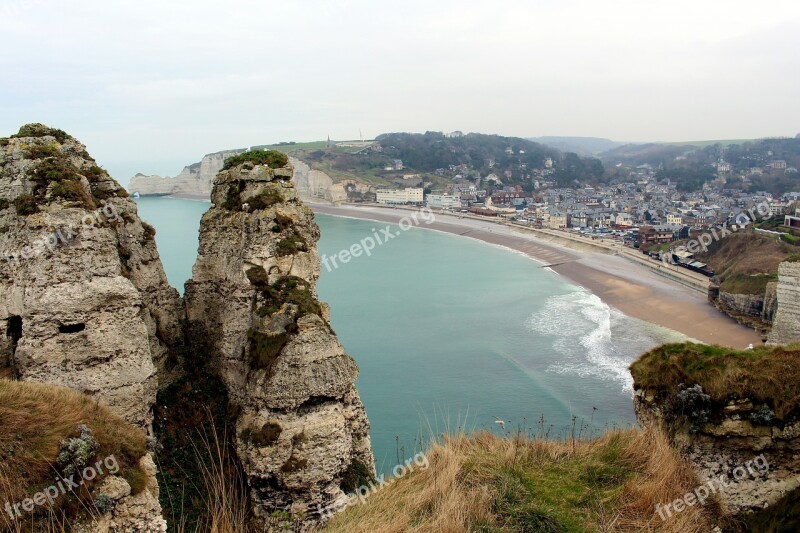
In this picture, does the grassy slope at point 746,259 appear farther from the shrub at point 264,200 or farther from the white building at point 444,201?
the white building at point 444,201

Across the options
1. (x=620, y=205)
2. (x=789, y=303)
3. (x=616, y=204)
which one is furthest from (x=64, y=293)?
(x=616, y=204)

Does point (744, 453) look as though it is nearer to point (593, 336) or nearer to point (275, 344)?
point (275, 344)

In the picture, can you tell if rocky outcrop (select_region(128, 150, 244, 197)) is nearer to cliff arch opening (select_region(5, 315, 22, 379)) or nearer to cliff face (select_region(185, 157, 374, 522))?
cliff face (select_region(185, 157, 374, 522))

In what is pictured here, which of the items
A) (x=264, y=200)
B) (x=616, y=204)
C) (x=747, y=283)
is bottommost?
(x=747, y=283)

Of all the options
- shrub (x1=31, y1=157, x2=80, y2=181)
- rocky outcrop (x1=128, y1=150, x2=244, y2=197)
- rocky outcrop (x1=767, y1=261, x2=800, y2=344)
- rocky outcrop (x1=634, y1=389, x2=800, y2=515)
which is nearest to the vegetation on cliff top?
shrub (x1=31, y1=157, x2=80, y2=181)

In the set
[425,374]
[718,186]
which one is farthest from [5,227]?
[718,186]

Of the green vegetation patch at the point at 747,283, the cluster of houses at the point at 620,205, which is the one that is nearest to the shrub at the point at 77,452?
the green vegetation patch at the point at 747,283

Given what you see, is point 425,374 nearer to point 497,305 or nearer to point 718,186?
point 497,305
